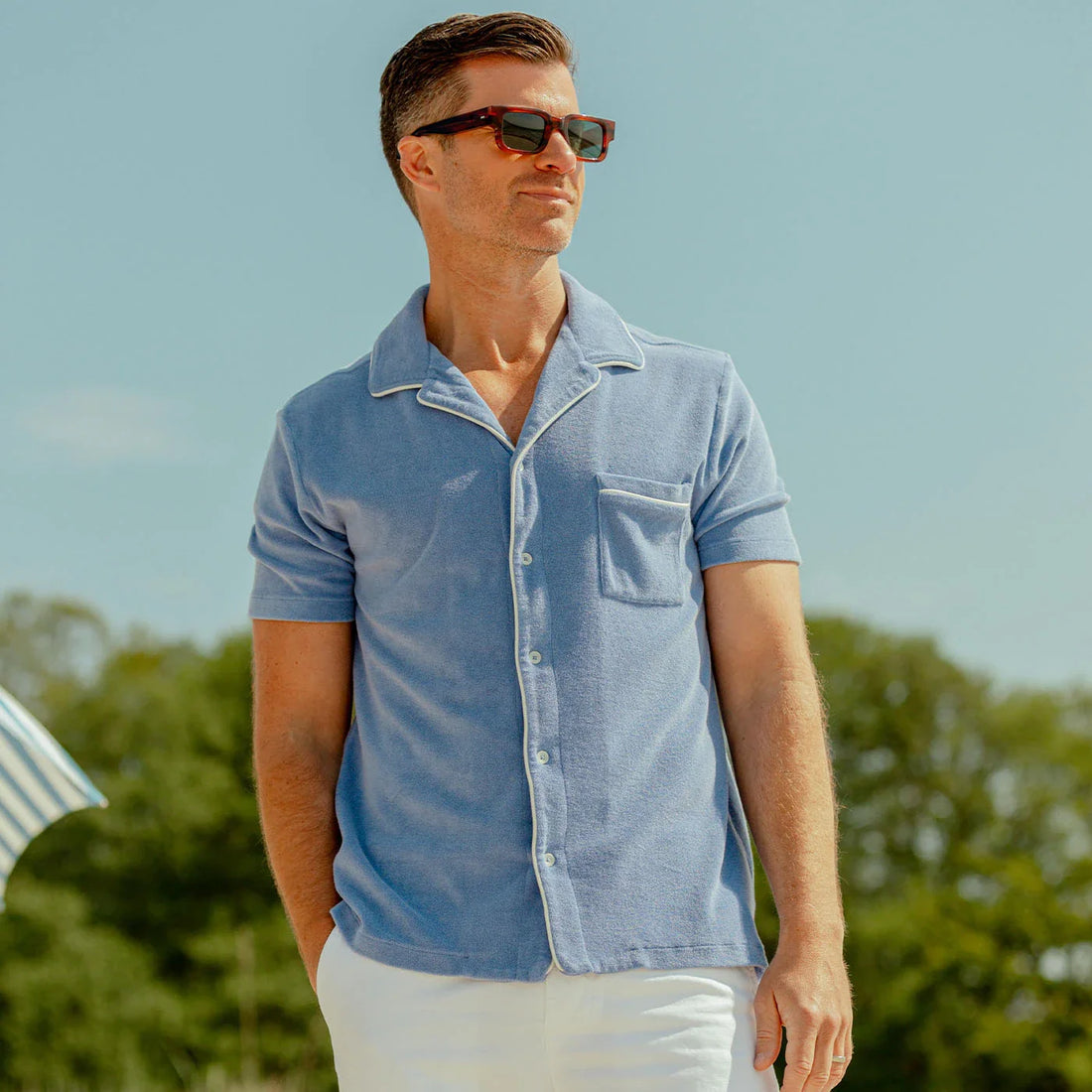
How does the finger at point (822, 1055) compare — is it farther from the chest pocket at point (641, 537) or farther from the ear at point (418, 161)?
the ear at point (418, 161)

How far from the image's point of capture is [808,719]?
243 cm

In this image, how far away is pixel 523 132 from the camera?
2525 millimetres

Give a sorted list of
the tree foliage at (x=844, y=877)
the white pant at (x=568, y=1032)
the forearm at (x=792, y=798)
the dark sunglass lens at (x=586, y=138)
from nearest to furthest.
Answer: the white pant at (x=568, y=1032), the forearm at (x=792, y=798), the dark sunglass lens at (x=586, y=138), the tree foliage at (x=844, y=877)

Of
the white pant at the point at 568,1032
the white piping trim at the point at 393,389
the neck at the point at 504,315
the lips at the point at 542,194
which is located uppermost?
the lips at the point at 542,194

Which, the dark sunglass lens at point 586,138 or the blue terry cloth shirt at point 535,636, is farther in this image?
the dark sunglass lens at point 586,138

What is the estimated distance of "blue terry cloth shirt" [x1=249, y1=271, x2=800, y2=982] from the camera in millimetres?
2270

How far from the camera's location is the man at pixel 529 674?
223 cm

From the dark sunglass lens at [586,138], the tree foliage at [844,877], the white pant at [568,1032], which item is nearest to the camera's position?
the white pant at [568,1032]

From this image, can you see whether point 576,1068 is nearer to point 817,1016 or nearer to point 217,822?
point 817,1016

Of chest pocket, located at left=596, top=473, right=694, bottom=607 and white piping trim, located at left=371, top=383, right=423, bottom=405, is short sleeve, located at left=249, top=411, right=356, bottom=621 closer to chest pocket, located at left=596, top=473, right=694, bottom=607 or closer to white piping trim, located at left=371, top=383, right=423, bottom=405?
white piping trim, located at left=371, top=383, right=423, bottom=405

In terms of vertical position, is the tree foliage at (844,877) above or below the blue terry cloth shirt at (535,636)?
below

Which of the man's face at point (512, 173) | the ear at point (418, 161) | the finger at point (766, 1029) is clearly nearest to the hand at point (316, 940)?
the finger at point (766, 1029)

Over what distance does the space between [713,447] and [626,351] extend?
22 centimetres

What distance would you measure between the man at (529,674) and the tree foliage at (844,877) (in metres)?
25.4
